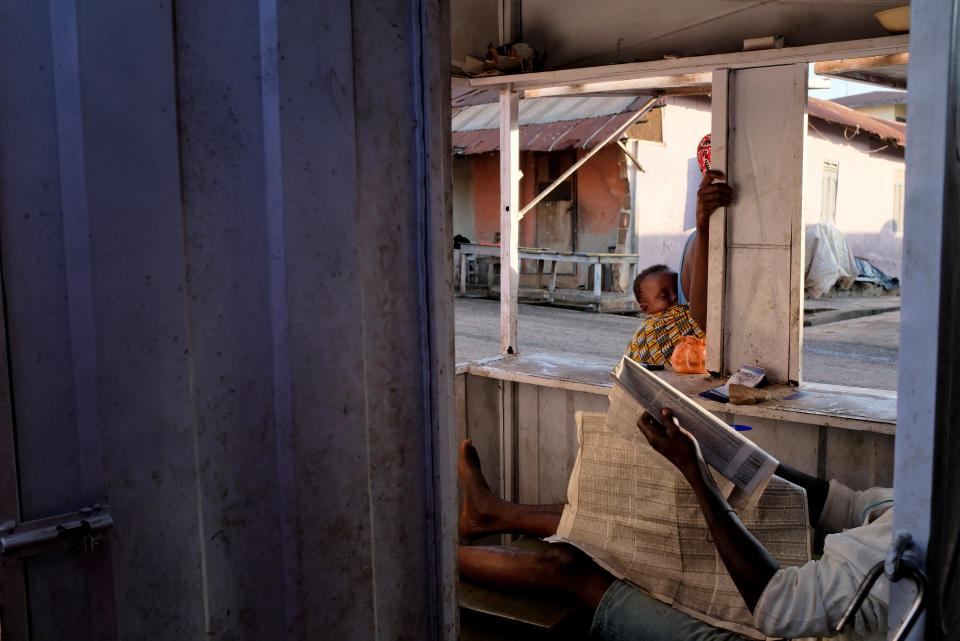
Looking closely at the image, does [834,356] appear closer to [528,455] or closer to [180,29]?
[528,455]

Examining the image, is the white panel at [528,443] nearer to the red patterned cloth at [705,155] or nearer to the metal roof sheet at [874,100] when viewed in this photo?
the red patterned cloth at [705,155]

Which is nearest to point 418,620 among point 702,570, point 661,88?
point 702,570

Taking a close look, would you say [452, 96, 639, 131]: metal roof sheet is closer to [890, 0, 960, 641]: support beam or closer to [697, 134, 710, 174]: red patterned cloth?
[697, 134, 710, 174]: red patterned cloth

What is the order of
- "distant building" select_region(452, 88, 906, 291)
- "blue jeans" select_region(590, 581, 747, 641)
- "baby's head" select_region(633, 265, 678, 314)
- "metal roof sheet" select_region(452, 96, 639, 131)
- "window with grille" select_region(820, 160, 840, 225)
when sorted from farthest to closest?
"window with grille" select_region(820, 160, 840, 225) → "distant building" select_region(452, 88, 906, 291) → "metal roof sheet" select_region(452, 96, 639, 131) → "baby's head" select_region(633, 265, 678, 314) → "blue jeans" select_region(590, 581, 747, 641)

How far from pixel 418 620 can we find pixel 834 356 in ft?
28.4

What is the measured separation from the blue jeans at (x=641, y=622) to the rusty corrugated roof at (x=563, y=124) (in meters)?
8.85

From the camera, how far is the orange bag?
13.6ft

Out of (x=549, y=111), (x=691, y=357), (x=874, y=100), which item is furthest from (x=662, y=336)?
(x=874, y=100)

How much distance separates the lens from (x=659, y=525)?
9.32 feet

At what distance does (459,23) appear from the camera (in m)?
4.50

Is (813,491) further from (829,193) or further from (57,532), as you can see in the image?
(829,193)

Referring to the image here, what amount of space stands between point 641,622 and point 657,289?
8.00ft

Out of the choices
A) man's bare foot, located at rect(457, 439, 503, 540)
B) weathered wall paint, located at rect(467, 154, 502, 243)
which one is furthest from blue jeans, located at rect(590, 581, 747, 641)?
weathered wall paint, located at rect(467, 154, 502, 243)

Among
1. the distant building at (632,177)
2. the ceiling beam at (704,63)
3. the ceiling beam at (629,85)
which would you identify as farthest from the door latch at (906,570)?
the distant building at (632,177)
